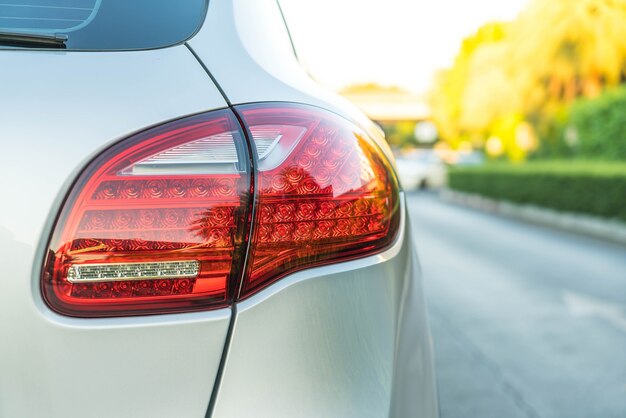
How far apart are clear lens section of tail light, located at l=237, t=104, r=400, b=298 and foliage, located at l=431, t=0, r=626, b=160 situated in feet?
60.5

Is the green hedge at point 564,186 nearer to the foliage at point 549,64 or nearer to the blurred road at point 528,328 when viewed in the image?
the blurred road at point 528,328

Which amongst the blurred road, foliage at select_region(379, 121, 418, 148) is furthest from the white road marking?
foliage at select_region(379, 121, 418, 148)

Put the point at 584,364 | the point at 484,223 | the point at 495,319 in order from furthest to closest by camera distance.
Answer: the point at 484,223 → the point at 495,319 → the point at 584,364

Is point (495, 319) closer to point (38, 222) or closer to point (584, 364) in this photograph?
point (584, 364)

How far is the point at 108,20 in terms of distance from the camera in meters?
1.30

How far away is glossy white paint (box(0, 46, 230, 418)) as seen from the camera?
1.04 meters

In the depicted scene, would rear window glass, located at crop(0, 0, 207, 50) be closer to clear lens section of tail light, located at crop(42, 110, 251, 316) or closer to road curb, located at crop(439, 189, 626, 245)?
clear lens section of tail light, located at crop(42, 110, 251, 316)

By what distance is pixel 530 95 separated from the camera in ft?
69.6

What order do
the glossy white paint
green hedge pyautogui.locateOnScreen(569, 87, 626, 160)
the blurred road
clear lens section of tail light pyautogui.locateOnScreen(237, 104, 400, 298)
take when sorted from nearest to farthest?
the glossy white paint
clear lens section of tail light pyautogui.locateOnScreen(237, 104, 400, 298)
the blurred road
green hedge pyautogui.locateOnScreen(569, 87, 626, 160)

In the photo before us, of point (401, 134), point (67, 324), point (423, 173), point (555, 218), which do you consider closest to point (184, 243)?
point (67, 324)

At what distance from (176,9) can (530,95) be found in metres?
21.2

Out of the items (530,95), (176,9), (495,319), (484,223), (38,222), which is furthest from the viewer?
(530,95)

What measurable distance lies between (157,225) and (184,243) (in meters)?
0.05

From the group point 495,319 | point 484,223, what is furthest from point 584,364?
point 484,223
